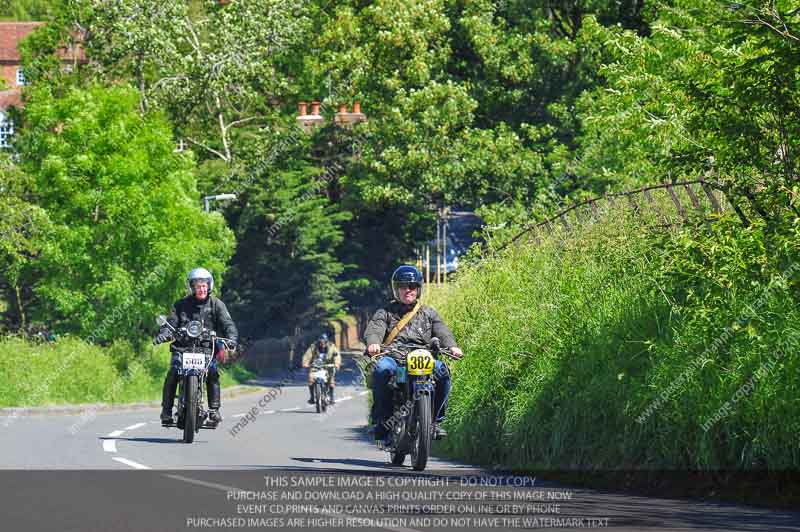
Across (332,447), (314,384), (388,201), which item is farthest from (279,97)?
(332,447)

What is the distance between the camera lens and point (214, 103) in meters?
58.3

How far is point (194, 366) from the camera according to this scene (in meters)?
17.7

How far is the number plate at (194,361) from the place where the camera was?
58.0ft

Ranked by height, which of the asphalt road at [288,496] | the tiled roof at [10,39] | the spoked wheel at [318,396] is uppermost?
the tiled roof at [10,39]

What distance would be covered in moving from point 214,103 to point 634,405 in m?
47.0

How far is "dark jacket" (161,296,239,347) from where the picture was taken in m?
18.1

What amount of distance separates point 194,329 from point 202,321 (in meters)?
0.30

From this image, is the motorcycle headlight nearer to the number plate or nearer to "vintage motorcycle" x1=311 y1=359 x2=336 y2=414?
the number plate

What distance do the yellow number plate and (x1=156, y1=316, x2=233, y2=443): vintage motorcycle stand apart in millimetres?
4593

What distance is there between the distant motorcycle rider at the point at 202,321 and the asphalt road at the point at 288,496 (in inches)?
22.6

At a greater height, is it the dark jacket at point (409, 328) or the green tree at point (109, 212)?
the green tree at point (109, 212)

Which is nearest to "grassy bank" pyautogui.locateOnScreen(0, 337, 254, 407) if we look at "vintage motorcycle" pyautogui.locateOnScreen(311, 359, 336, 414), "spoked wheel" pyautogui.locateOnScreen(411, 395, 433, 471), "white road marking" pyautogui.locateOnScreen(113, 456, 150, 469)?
"vintage motorcycle" pyautogui.locateOnScreen(311, 359, 336, 414)

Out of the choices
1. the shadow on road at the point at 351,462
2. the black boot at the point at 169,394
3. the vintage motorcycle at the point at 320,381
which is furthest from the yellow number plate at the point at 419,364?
the vintage motorcycle at the point at 320,381

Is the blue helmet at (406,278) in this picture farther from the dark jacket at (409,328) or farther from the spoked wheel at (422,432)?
the spoked wheel at (422,432)
